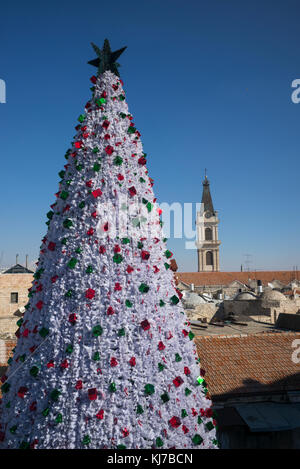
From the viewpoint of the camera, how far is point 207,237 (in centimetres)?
7269

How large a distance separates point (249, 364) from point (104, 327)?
9.66 metres

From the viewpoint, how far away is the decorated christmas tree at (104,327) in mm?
2871

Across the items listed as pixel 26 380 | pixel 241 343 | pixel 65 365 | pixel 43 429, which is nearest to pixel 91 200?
pixel 65 365

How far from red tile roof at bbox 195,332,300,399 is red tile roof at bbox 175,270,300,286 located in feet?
140

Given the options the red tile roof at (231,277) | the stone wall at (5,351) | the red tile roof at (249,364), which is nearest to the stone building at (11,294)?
the stone wall at (5,351)

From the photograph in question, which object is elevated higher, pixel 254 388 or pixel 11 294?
pixel 11 294

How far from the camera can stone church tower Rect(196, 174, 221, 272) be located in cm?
7062

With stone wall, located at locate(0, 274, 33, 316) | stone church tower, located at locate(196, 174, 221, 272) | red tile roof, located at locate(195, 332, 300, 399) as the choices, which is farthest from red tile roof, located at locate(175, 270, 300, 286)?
red tile roof, located at locate(195, 332, 300, 399)

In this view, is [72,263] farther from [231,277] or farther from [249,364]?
[231,277]

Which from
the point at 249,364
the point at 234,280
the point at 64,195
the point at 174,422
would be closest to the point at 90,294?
the point at 64,195

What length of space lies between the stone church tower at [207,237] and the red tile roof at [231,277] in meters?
9.01

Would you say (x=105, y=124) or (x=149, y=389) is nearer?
(x=149, y=389)

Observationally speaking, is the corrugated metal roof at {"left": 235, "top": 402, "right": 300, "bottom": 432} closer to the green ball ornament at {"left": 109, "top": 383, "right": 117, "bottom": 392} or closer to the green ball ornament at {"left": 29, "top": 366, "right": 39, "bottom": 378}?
the green ball ornament at {"left": 109, "top": 383, "right": 117, "bottom": 392}

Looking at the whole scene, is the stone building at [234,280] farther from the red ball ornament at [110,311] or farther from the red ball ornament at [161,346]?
the red ball ornament at [110,311]
